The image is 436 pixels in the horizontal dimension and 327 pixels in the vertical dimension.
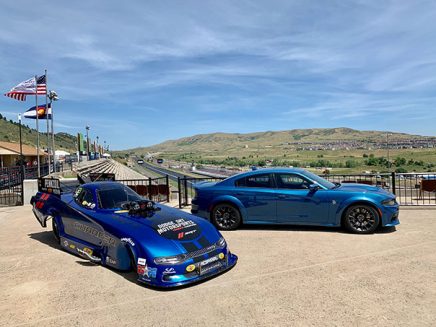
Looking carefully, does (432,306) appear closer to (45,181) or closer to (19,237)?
(45,181)

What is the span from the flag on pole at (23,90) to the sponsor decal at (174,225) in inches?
873

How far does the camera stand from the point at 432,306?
13.3 feet

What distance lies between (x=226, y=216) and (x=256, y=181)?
115 cm

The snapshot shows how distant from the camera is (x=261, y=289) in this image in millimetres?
4734

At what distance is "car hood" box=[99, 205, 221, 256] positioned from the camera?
4.98 meters

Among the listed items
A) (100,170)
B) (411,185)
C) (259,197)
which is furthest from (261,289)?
(100,170)

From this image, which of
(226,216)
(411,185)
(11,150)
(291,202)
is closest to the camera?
(291,202)

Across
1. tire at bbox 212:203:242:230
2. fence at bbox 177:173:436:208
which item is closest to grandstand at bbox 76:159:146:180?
fence at bbox 177:173:436:208

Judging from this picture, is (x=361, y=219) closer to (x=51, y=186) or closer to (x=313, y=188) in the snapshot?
(x=313, y=188)

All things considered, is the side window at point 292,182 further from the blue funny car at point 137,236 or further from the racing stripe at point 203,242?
the racing stripe at point 203,242

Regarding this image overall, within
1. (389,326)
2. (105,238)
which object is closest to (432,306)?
(389,326)

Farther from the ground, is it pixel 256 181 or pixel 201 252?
pixel 256 181

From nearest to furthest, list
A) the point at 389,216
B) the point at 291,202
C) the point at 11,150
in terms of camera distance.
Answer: the point at 389,216 → the point at 291,202 → the point at 11,150

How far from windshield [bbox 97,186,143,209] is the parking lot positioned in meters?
1.12
